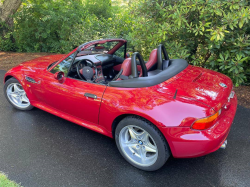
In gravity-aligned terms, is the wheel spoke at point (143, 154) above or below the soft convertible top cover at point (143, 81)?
below

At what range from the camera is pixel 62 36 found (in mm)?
7965

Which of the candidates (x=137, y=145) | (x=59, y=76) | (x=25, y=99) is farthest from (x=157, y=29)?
(x=25, y=99)

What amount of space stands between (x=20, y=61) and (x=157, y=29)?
5334 millimetres

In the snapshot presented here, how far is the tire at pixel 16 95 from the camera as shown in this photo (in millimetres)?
3641

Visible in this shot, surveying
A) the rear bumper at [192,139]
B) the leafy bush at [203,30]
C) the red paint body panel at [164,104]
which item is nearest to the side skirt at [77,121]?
the red paint body panel at [164,104]

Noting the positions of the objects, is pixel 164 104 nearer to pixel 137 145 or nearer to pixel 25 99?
pixel 137 145

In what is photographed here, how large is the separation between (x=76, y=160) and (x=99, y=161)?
30 cm

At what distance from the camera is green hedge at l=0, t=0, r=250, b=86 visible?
12.9 ft

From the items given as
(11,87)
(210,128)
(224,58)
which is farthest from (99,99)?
(224,58)

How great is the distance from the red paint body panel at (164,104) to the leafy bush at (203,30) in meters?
1.42

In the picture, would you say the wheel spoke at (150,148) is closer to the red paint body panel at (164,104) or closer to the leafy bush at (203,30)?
the red paint body panel at (164,104)

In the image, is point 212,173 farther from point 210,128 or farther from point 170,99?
point 170,99

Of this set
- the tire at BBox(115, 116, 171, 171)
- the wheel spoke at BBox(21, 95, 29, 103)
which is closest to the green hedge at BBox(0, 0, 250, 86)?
the tire at BBox(115, 116, 171, 171)

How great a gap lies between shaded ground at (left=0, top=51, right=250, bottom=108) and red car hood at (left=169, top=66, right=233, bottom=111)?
5.89 feet
